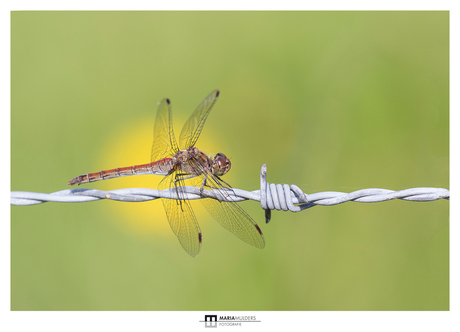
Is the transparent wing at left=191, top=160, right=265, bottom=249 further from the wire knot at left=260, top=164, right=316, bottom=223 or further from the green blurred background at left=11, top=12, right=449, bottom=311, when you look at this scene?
the green blurred background at left=11, top=12, right=449, bottom=311

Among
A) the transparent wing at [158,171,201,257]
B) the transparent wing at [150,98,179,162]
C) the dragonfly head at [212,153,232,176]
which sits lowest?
the transparent wing at [158,171,201,257]

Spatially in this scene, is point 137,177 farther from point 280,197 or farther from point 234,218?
point 280,197

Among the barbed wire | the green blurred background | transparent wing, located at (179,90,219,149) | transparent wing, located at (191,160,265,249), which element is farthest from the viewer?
the green blurred background

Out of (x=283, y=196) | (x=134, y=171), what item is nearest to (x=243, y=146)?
(x=134, y=171)

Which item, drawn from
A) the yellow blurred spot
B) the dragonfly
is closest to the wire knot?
the dragonfly

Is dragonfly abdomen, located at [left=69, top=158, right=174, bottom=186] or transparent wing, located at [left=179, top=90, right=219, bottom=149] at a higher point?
transparent wing, located at [left=179, top=90, right=219, bottom=149]

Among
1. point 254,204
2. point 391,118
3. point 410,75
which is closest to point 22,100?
point 254,204

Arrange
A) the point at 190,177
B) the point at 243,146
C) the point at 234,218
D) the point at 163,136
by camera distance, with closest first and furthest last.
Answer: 1. the point at 234,218
2. the point at 190,177
3. the point at 163,136
4. the point at 243,146

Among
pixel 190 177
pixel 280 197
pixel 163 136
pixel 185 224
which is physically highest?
pixel 163 136
